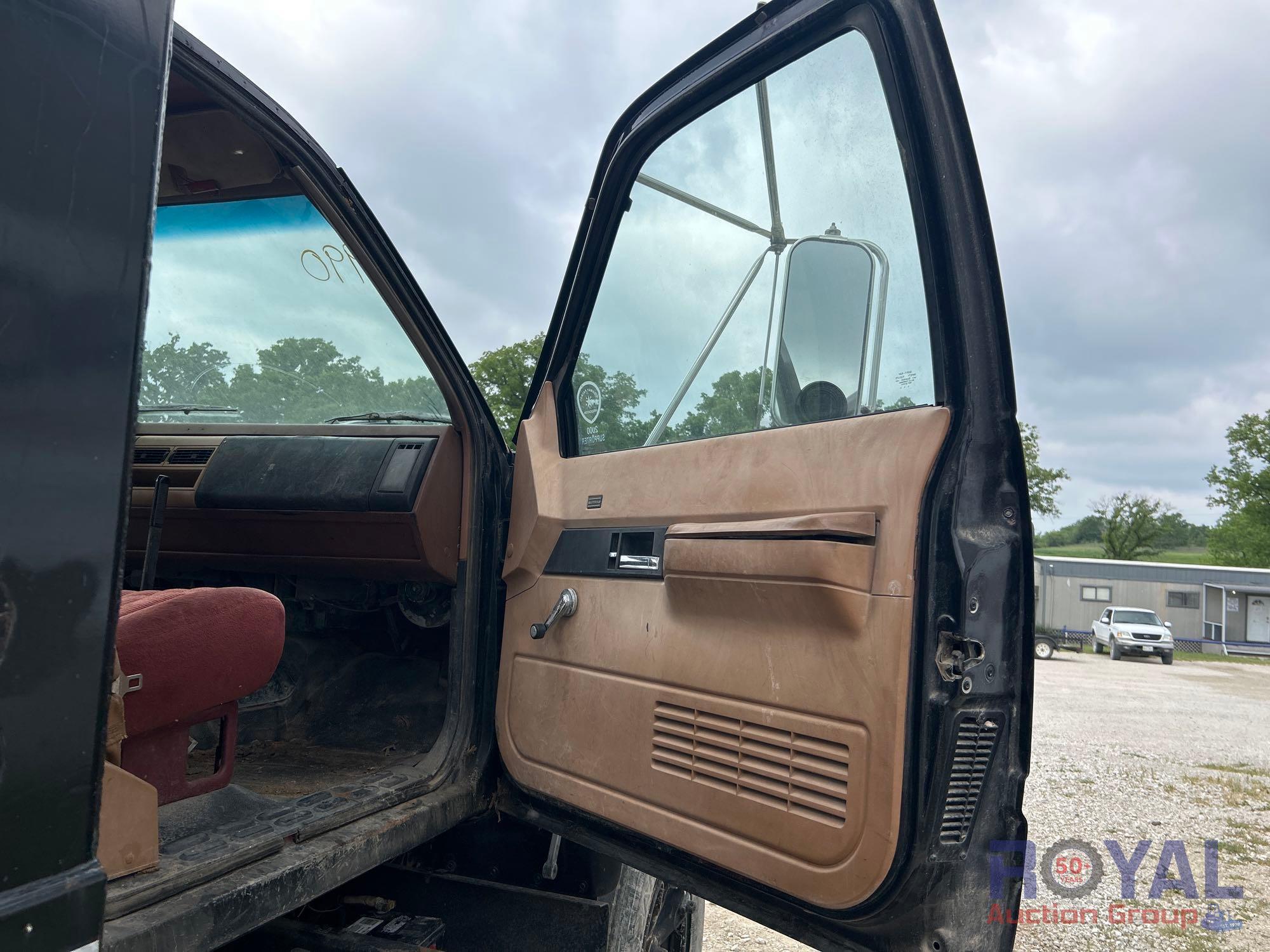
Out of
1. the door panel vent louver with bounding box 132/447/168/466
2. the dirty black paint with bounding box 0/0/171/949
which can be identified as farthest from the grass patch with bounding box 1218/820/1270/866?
the dirty black paint with bounding box 0/0/171/949

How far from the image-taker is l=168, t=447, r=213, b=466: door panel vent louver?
9.49 feet

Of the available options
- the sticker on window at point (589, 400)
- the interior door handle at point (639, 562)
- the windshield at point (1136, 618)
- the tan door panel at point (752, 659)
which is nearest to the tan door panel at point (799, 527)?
the tan door panel at point (752, 659)

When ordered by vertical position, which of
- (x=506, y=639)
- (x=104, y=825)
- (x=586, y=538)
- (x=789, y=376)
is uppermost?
(x=789, y=376)

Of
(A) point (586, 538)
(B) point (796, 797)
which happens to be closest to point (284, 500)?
(A) point (586, 538)

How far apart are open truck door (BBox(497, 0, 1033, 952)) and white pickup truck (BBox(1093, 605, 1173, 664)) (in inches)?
971

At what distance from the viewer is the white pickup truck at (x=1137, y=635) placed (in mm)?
22688

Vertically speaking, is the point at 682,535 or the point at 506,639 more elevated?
the point at 682,535

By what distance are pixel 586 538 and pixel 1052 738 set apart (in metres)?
8.75

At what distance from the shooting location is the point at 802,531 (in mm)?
1608

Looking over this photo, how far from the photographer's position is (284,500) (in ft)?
8.89

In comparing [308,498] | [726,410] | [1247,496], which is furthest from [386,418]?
[1247,496]

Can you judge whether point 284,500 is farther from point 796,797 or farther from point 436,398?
point 796,797

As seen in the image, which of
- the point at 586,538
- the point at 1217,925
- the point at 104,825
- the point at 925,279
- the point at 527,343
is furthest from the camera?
the point at 1217,925

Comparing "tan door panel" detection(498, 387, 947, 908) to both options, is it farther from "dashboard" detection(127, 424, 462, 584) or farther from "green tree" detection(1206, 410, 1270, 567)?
"green tree" detection(1206, 410, 1270, 567)
